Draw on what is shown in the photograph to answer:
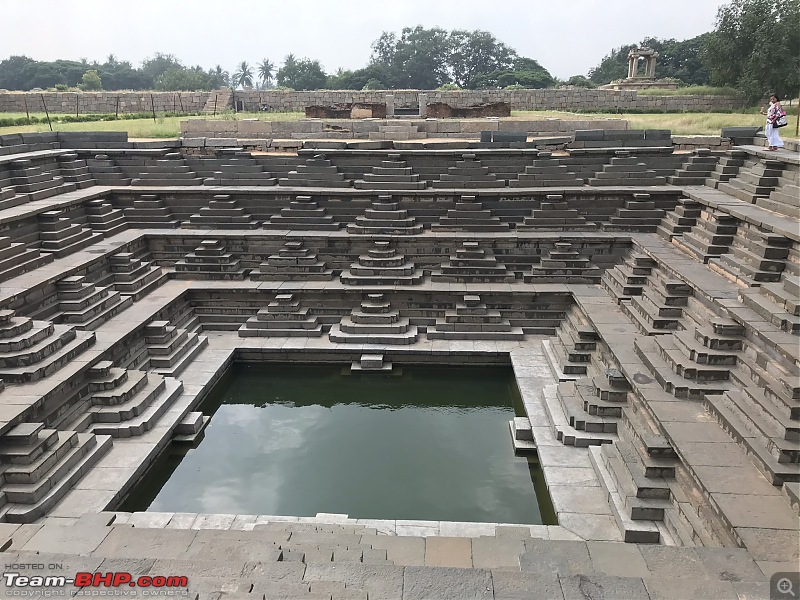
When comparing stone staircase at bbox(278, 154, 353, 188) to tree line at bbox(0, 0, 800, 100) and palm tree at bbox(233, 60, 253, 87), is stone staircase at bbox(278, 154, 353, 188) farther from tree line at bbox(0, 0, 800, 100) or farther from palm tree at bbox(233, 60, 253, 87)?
palm tree at bbox(233, 60, 253, 87)

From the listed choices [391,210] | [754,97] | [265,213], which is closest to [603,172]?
[391,210]

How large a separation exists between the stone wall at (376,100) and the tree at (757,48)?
1202 mm

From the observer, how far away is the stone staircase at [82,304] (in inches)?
350

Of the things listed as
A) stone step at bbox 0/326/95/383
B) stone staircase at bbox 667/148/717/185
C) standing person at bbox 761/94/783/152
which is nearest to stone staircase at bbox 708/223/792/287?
stone staircase at bbox 667/148/717/185

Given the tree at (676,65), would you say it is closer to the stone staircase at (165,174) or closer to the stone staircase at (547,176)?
the stone staircase at (547,176)

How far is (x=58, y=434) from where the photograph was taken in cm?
650

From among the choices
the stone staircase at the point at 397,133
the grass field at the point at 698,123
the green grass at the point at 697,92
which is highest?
the green grass at the point at 697,92

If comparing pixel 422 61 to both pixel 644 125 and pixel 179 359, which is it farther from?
pixel 179 359

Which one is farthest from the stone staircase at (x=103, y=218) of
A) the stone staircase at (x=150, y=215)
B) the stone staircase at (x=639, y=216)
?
the stone staircase at (x=639, y=216)

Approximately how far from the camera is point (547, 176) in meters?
12.0

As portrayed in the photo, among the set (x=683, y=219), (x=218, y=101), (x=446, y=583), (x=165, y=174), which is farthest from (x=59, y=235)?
(x=218, y=101)

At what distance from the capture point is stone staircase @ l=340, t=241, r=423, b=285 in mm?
10734

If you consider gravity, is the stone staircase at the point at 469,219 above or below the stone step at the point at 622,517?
above

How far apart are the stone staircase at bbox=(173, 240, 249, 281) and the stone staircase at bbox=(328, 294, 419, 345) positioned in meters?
2.45
